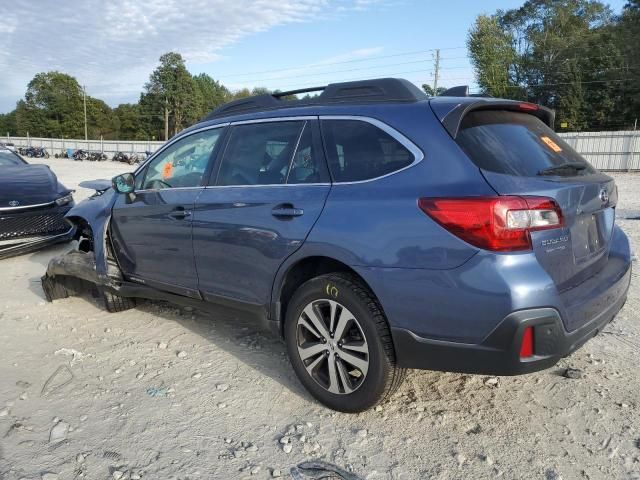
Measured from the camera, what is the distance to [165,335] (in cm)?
435

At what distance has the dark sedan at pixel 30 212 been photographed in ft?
21.4

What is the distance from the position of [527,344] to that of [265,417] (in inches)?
61.4

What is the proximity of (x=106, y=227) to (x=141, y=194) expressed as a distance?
1.81 feet

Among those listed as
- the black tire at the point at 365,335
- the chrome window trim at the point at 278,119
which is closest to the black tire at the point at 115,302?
the chrome window trim at the point at 278,119

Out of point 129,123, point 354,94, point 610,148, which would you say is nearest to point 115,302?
point 354,94

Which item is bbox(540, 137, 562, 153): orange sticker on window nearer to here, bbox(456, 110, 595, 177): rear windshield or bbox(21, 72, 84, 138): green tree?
bbox(456, 110, 595, 177): rear windshield

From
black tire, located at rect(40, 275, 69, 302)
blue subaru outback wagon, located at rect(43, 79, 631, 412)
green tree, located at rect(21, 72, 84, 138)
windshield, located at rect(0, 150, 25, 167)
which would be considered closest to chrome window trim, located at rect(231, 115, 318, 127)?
blue subaru outback wagon, located at rect(43, 79, 631, 412)

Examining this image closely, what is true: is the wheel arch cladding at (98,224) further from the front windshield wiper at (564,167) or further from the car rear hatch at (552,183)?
the front windshield wiper at (564,167)

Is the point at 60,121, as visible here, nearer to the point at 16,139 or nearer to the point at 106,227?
the point at 16,139

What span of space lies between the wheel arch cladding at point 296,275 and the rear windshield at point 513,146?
0.97 meters

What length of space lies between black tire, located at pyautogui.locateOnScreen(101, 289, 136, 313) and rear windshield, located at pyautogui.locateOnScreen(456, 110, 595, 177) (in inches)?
138

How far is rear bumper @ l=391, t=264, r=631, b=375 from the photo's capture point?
238cm

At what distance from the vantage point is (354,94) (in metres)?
3.16

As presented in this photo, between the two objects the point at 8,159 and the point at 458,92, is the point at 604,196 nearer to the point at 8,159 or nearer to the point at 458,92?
the point at 458,92
